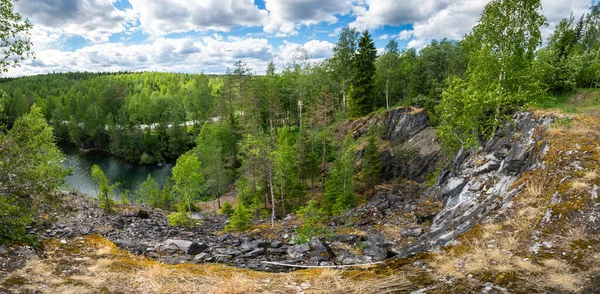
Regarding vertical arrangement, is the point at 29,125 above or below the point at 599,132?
above

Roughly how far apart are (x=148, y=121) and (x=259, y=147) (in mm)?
65634

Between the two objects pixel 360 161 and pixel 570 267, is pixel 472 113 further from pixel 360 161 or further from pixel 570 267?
pixel 360 161

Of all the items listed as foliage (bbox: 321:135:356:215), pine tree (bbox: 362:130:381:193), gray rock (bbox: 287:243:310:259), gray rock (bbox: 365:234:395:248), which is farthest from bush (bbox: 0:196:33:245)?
pine tree (bbox: 362:130:381:193)

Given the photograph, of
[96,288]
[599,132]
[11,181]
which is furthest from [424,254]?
[11,181]

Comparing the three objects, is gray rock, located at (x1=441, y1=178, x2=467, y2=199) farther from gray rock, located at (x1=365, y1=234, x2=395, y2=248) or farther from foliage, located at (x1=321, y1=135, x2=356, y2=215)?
foliage, located at (x1=321, y1=135, x2=356, y2=215)

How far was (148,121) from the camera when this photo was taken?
3127 inches

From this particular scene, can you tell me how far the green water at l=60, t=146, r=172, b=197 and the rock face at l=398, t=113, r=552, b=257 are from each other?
5330cm

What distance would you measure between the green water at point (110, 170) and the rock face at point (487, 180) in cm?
5330

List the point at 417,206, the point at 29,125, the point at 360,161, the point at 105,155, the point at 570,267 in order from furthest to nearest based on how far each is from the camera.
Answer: the point at 105,155 → the point at 360,161 → the point at 417,206 → the point at 29,125 → the point at 570,267

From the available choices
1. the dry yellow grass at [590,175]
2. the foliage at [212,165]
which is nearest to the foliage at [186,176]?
the foliage at [212,165]

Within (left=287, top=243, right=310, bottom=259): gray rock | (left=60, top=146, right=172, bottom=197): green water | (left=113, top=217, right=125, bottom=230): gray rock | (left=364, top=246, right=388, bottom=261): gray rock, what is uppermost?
(left=287, top=243, right=310, bottom=259): gray rock

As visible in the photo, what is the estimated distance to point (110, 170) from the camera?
65.6 m

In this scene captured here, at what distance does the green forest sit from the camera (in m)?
18.5

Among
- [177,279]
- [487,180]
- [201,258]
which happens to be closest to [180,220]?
[201,258]
